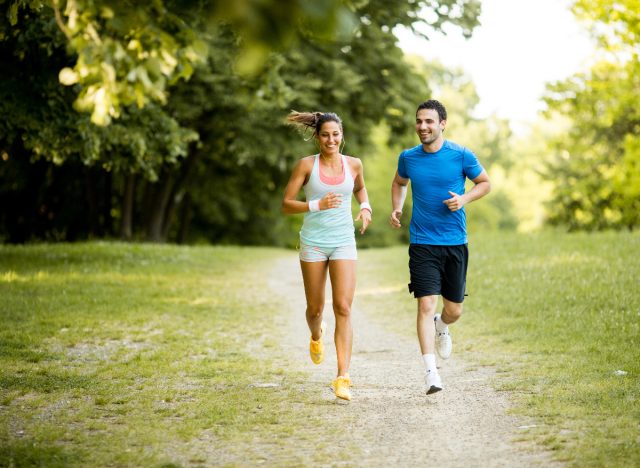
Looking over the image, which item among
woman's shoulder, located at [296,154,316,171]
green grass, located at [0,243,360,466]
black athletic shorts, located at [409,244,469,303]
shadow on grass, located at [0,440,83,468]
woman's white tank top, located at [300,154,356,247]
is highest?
woman's shoulder, located at [296,154,316,171]

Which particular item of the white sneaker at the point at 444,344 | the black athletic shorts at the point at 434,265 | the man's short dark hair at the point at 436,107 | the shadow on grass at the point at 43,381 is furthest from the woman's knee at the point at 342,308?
the shadow on grass at the point at 43,381

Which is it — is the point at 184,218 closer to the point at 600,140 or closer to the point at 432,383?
the point at 600,140

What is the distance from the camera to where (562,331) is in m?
10.2

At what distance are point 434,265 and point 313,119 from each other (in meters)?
1.66

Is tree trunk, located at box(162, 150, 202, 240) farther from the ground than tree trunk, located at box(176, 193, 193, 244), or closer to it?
farther from the ground

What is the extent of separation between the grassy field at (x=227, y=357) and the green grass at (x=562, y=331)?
0.02 meters

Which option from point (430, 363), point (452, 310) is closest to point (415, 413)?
point (430, 363)

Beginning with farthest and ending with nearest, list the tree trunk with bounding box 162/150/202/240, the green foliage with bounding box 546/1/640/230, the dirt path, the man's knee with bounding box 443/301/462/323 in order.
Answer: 1. the tree trunk with bounding box 162/150/202/240
2. the green foliage with bounding box 546/1/640/230
3. the man's knee with bounding box 443/301/462/323
4. the dirt path

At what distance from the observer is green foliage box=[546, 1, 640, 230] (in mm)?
25141

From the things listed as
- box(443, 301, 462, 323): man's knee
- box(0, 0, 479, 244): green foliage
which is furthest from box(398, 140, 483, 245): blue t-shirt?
box(0, 0, 479, 244): green foliage

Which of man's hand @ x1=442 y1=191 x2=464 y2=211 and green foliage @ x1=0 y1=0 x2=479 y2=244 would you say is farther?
man's hand @ x1=442 y1=191 x2=464 y2=211

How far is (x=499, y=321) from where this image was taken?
11477 mm

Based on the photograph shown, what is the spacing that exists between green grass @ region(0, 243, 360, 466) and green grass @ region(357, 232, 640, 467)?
5.76 feet

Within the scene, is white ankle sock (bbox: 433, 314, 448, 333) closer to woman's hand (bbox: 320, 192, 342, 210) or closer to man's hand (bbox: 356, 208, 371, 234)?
man's hand (bbox: 356, 208, 371, 234)
